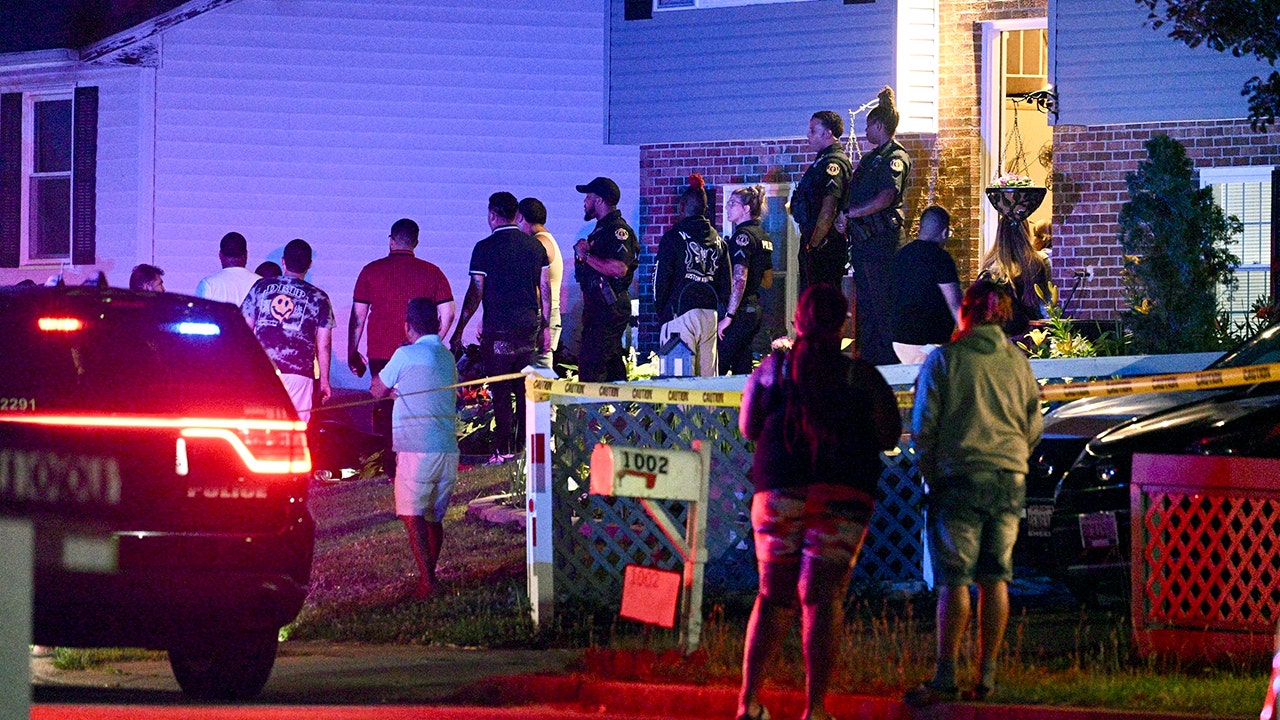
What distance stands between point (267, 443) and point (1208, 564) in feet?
15.0

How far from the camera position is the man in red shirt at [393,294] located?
15.4 meters

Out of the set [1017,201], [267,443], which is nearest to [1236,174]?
[1017,201]

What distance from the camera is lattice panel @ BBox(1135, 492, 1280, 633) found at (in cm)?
956

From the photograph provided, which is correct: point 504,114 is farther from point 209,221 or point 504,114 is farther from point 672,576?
point 672,576

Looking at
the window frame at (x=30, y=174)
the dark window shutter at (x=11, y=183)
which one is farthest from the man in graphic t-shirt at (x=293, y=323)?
the dark window shutter at (x=11, y=183)

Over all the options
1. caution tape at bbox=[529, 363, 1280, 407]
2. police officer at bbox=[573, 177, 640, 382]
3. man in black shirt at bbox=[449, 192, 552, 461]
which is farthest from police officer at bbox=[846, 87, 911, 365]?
caution tape at bbox=[529, 363, 1280, 407]

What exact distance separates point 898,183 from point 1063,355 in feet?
6.81

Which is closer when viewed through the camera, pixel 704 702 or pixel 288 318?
pixel 704 702

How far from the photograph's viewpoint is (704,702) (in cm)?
889

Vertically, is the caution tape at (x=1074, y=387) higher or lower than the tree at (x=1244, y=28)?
lower

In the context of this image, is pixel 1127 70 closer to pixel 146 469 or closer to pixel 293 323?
pixel 293 323

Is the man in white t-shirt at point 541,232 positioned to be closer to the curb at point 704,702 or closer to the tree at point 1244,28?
the tree at point 1244,28

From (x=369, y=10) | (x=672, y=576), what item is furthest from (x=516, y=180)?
(x=672, y=576)

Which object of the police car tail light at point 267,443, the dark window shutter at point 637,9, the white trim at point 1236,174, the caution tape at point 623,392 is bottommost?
the police car tail light at point 267,443
